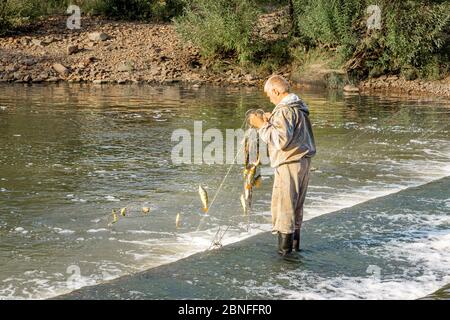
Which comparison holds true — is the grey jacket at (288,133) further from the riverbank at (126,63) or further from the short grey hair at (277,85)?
the riverbank at (126,63)

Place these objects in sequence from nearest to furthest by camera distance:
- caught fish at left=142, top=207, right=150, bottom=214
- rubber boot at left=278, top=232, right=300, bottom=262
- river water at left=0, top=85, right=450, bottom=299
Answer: river water at left=0, top=85, right=450, bottom=299 < rubber boot at left=278, top=232, right=300, bottom=262 < caught fish at left=142, top=207, right=150, bottom=214

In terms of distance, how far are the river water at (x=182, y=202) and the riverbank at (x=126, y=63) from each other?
746 centimetres

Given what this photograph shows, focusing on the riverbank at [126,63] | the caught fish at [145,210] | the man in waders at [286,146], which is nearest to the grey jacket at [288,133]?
the man in waders at [286,146]

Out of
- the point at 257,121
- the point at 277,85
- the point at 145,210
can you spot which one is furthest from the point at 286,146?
the point at 145,210

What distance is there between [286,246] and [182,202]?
246 cm

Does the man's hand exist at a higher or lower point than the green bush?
lower

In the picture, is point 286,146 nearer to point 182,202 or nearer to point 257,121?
point 257,121

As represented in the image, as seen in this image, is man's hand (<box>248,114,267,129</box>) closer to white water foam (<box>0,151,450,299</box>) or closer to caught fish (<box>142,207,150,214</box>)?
white water foam (<box>0,151,450,299</box>)

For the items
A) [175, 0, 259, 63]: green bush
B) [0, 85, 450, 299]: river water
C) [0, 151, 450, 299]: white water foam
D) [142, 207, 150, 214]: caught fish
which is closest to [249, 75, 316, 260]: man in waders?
[0, 85, 450, 299]: river water

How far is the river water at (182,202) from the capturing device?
6.40 meters

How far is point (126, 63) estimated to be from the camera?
25422 mm

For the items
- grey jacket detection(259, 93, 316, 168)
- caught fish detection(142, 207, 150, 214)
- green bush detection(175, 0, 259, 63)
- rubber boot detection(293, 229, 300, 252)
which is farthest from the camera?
green bush detection(175, 0, 259, 63)

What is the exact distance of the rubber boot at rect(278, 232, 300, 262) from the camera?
6703 millimetres

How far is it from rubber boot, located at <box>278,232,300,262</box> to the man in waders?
123mm
